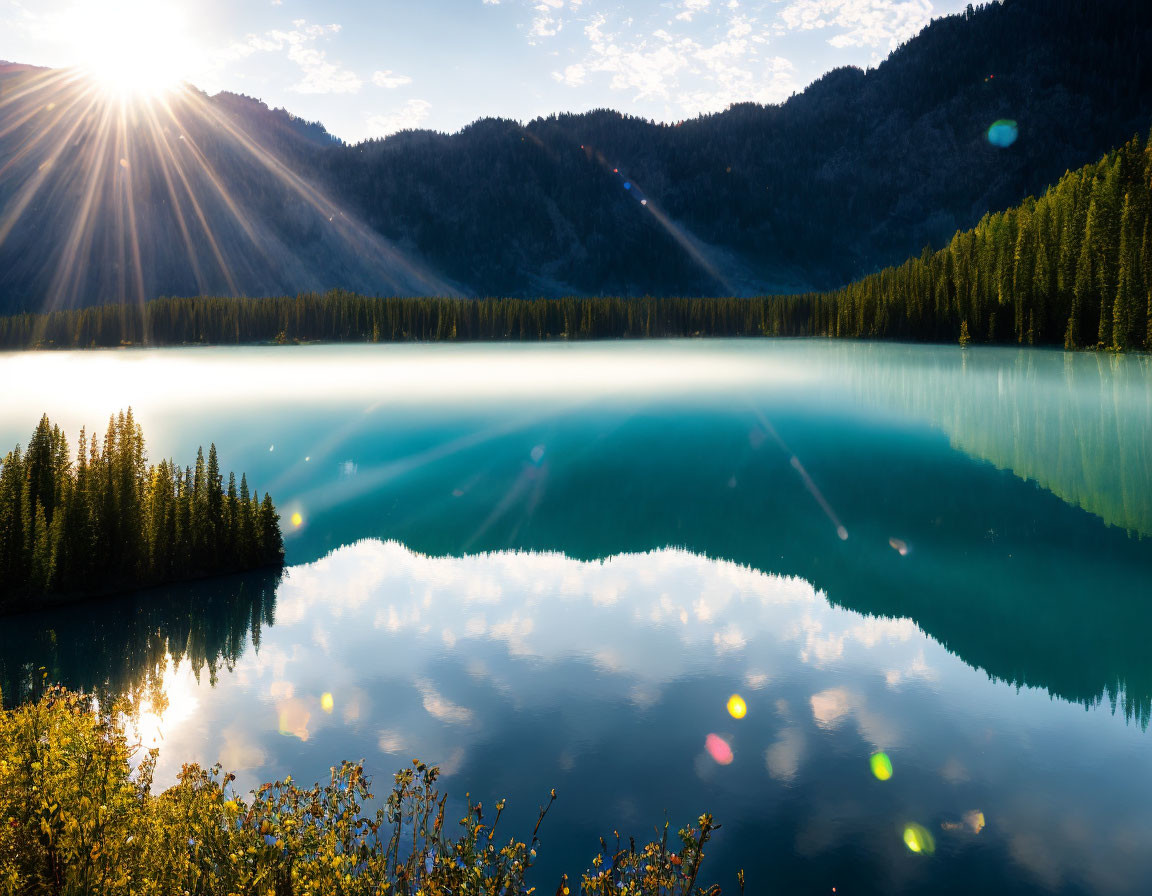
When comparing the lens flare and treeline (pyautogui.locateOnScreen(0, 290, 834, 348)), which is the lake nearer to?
the lens flare

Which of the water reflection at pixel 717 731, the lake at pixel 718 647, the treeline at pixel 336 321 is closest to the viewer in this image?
the water reflection at pixel 717 731

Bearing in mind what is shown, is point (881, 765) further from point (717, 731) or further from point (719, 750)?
point (717, 731)

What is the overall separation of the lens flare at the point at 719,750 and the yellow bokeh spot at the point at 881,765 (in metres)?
2.20

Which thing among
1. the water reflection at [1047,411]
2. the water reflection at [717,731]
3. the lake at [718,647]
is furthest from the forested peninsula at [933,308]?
the water reflection at [717,731]

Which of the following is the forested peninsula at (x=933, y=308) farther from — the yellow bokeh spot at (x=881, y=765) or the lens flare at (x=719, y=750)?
the lens flare at (x=719, y=750)

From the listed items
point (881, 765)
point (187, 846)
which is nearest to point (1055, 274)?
point (881, 765)

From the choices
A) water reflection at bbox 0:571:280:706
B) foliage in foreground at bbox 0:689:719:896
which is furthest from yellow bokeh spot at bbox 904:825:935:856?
water reflection at bbox 0:571:280:706

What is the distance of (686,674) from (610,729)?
336 cm

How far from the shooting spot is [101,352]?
166500mm

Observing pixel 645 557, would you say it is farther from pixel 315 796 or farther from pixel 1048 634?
pixel 315 796

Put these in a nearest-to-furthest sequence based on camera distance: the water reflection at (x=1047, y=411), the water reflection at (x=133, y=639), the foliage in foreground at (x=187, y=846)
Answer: the foliage in foreground at (x=187, y=846) < the water reflection at (x=133, y=639) < the water reflection at (x=1047, y=411)

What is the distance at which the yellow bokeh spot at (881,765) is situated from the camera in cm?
1375

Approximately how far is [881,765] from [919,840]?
2143 mm

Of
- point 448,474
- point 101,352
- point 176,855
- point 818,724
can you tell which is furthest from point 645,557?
point 101,352
